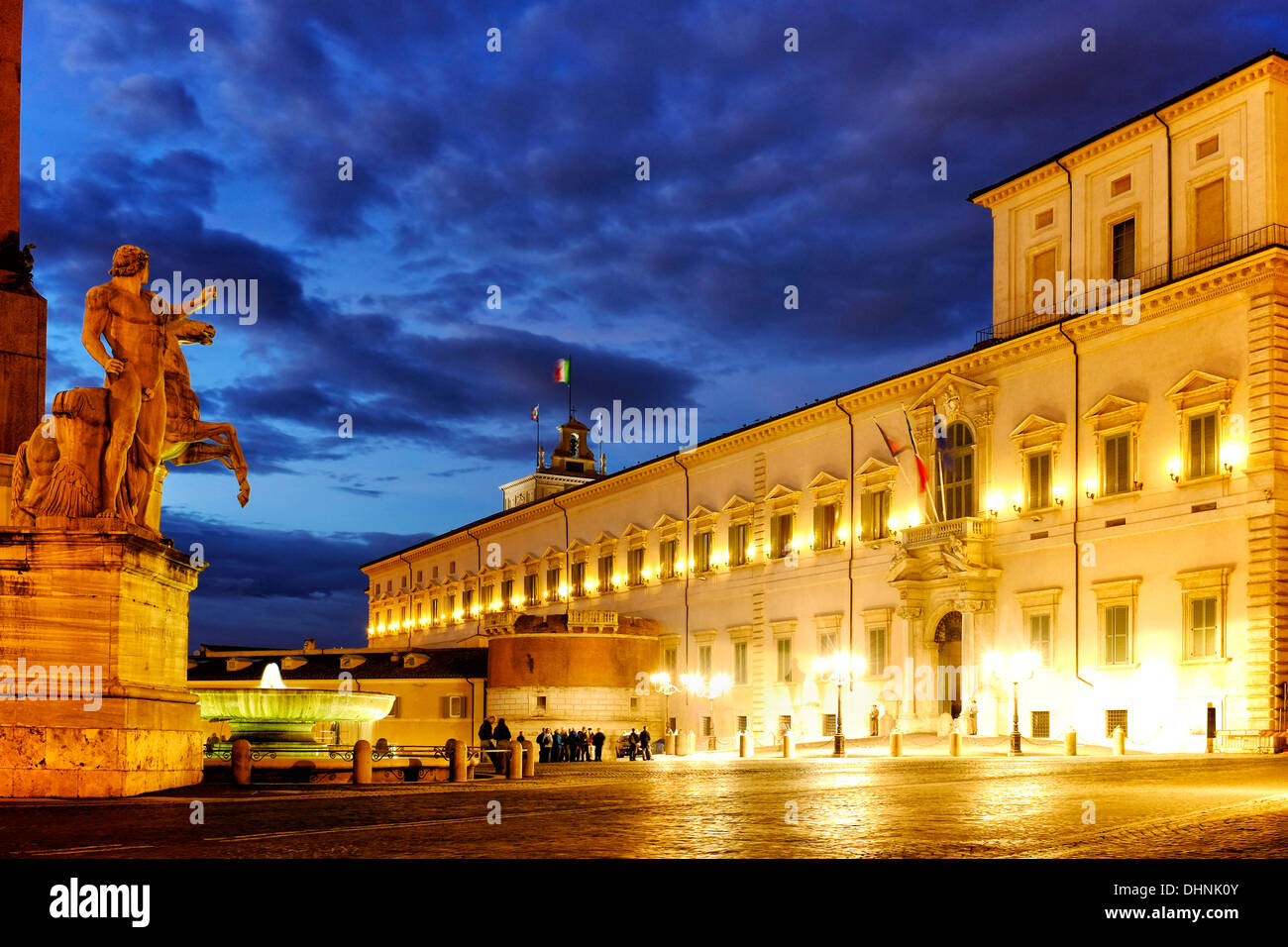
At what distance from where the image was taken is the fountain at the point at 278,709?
56.3ft

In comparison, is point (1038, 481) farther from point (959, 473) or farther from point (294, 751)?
point (294, 751)

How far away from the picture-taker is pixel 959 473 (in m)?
38.8

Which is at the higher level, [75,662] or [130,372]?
[130,372]

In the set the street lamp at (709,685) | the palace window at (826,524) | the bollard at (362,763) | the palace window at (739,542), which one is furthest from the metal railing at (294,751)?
the palace window at (739,542)

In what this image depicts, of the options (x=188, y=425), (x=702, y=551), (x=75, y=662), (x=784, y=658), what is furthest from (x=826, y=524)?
(x=75, y=662)

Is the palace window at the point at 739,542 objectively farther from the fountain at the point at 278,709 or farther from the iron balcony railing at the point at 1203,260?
the fountain at the point at 278,709

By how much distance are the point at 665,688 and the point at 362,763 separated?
3723cm

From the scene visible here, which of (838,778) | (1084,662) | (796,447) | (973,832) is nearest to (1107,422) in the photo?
(1084,662)

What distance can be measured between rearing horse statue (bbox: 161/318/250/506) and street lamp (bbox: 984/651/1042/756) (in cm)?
2163

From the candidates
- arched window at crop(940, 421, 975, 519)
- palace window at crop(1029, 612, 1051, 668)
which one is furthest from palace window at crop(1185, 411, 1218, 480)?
arched window at crop(940, 421, 975, 519)

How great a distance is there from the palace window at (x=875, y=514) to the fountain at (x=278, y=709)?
2540 centimetres

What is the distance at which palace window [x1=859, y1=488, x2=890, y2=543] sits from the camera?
1631 inches
